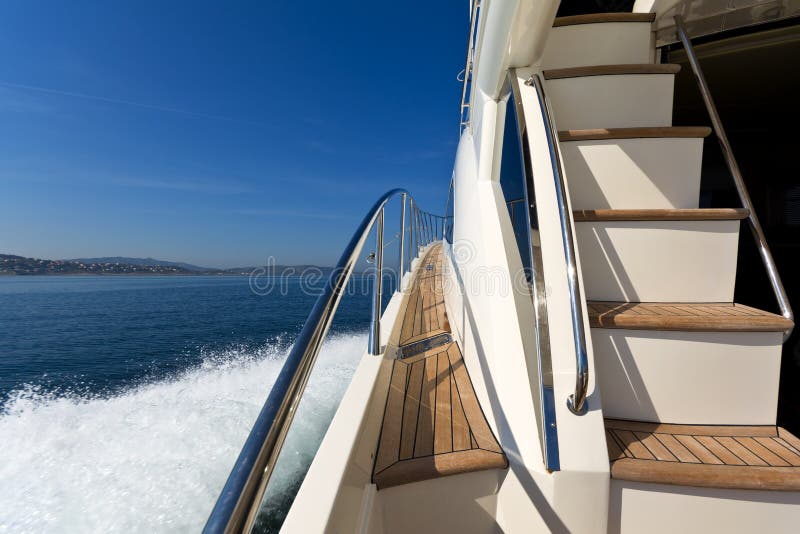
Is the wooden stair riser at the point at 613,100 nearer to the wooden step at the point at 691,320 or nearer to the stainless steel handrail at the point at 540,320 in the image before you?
Answer: the stainless steel handrail at the point at 540,320

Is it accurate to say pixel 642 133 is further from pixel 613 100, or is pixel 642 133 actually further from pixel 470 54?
pixel 470 54

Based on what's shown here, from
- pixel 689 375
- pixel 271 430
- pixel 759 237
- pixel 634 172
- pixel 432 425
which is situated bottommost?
pixel 432 425

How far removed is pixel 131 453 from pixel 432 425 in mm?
1586

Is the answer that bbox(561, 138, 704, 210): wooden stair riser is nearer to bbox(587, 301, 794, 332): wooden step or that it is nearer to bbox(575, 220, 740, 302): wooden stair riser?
bbox(575, 220, 740, 302): wooden stair riser

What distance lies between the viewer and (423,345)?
1.65 meters

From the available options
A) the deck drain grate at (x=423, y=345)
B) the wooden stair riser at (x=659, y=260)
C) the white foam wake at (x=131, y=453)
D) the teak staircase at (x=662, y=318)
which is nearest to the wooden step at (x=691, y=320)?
the teak staircase at (x=662, y=318)

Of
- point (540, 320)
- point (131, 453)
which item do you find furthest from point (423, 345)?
point (131, 453)

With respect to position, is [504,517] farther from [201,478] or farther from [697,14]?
[697,14]

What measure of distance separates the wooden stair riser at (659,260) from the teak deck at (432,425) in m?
0.53

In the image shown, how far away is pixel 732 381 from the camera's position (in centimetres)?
87

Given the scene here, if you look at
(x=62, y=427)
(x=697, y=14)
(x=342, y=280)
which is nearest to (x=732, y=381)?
(x=342, y=280)

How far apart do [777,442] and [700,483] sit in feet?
1.00

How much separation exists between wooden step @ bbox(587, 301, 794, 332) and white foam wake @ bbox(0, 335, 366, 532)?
1417 millimetres

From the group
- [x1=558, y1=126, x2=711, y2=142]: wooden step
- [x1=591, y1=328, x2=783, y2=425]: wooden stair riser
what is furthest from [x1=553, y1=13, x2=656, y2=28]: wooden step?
[x1=591, y1=328, x2=783, y2=425]: wooden stair riser
